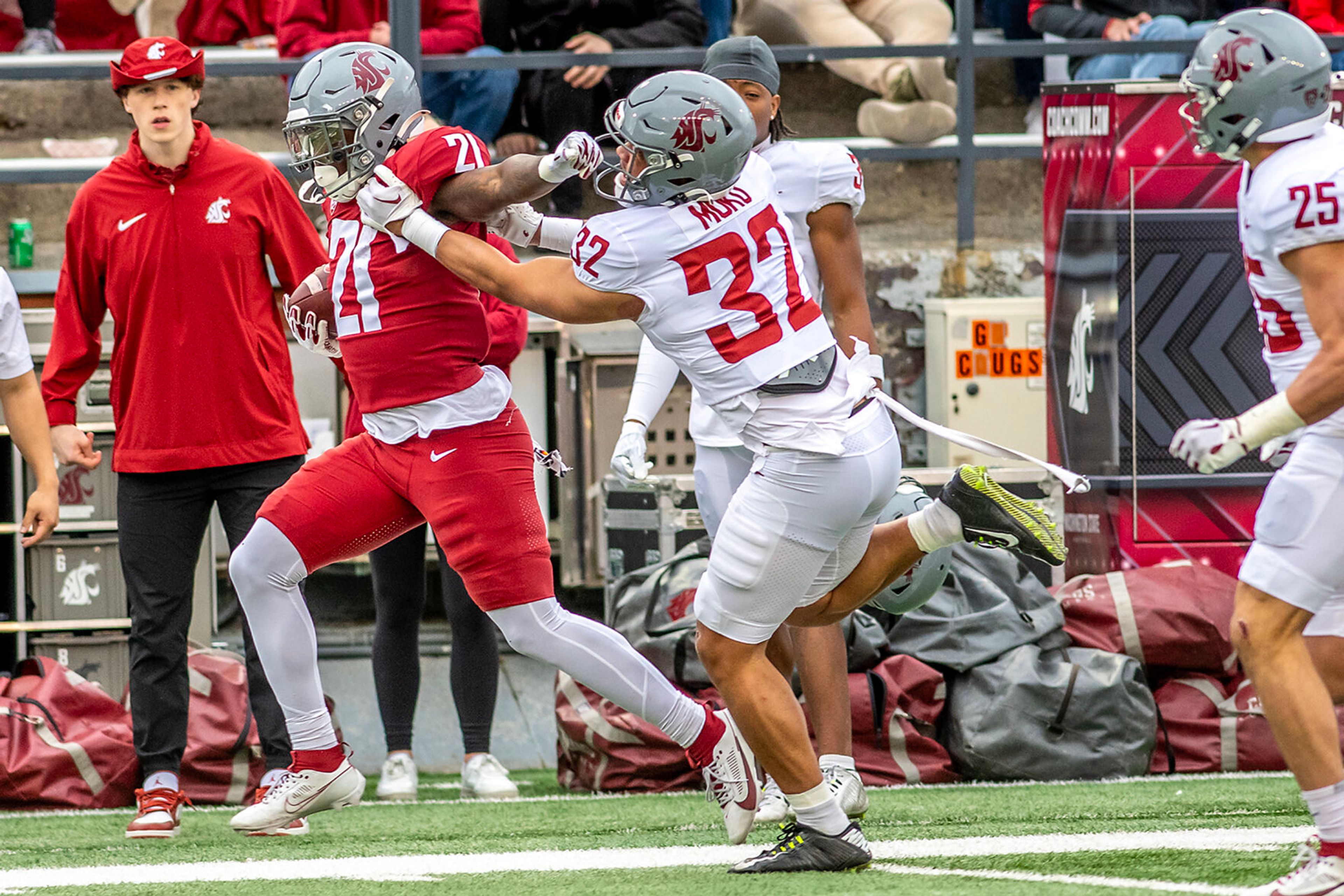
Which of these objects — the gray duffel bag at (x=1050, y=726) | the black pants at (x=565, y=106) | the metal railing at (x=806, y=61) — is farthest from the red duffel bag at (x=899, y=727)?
the black pants at (x=565, y=106)

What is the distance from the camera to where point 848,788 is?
14.0 ft

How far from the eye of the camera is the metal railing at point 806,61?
22.4 ft

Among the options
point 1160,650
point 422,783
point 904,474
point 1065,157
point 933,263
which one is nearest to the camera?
point 904,474

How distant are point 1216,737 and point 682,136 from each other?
2884 mm

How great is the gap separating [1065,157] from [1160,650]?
1.83 meters

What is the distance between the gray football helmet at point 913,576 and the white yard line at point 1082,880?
0.76 metres

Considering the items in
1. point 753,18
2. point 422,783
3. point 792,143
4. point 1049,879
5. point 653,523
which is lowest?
point 422,783

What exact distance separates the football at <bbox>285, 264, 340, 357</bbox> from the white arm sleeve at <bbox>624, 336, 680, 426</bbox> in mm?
767

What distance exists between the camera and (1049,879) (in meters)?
3.42

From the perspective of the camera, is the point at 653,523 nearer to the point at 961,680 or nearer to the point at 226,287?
the point at 961,680

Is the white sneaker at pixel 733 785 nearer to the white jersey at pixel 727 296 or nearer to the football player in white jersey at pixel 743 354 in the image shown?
the football player in white jersey at pixel 743 354

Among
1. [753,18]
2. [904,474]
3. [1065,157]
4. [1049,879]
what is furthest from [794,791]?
[753,18]

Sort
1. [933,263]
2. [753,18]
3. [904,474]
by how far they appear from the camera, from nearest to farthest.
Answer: [904,474], [933,263], [753,18]

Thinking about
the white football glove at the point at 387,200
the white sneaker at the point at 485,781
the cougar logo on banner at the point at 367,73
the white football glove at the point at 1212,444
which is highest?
the cougar logo on banner at the point at 367,73
